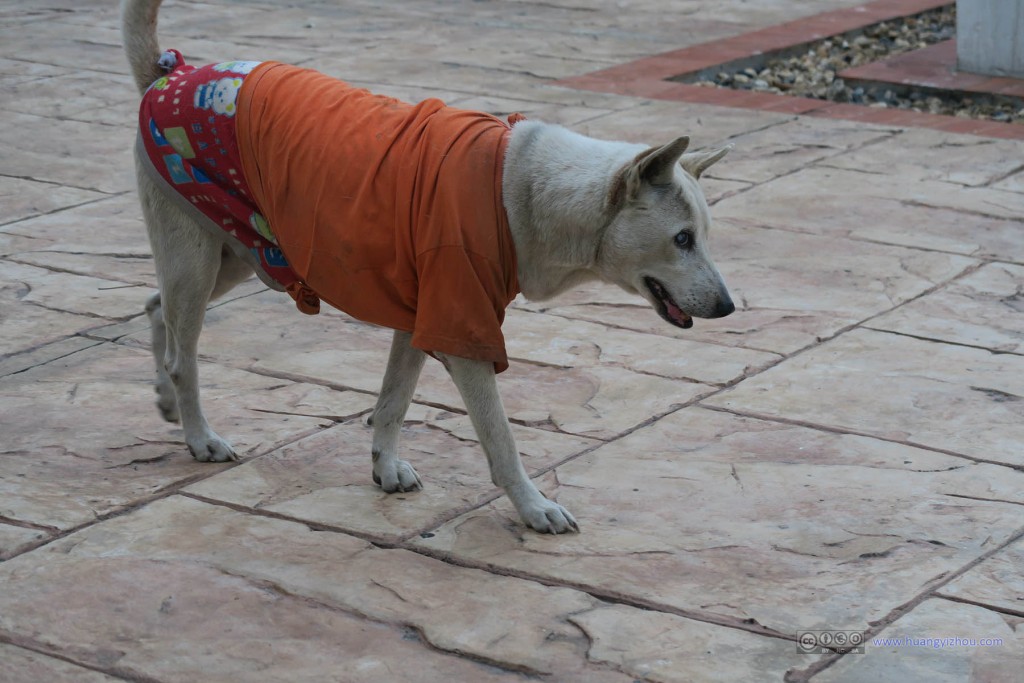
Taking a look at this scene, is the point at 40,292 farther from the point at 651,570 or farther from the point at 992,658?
the point at 992,658

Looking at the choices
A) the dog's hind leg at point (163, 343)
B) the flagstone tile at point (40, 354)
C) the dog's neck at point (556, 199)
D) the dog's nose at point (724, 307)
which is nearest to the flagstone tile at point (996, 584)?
the dog's nose at point (724, 307)

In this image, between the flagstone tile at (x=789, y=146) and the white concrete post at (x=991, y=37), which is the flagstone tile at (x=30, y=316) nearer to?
the flagstone tile at (x=789, y=146)

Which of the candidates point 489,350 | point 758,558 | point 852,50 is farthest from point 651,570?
point 852,50

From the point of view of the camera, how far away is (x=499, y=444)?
12.9ft

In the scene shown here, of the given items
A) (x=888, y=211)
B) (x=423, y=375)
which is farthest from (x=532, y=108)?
(x=423, y=375)

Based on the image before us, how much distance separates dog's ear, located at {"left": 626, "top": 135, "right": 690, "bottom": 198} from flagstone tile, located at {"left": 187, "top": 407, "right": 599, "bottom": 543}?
3.72 ft

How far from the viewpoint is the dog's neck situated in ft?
12.4

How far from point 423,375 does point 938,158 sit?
13.8 ft

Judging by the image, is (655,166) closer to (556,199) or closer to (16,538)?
(556,199)

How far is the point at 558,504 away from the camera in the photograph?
13.4 ft

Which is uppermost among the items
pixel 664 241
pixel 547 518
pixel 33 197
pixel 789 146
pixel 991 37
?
pixel 664 241

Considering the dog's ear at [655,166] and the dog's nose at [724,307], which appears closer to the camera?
the dog's ear at [655,166]

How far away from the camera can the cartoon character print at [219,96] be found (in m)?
4.10

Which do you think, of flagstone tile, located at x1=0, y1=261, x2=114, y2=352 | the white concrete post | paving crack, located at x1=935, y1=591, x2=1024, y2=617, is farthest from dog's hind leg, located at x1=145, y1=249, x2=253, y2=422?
the white concrete post
